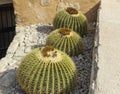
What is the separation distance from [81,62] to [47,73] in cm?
134

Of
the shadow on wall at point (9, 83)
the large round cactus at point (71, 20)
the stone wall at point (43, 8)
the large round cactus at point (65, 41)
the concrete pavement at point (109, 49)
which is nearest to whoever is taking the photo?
the concrete pavement at point (109, 49)

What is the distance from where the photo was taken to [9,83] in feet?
15.6

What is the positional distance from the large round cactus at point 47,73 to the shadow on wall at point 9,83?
0.23 meters

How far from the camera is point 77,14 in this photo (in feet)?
20.2

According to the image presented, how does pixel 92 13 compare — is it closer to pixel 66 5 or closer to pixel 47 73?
pixel 66 5

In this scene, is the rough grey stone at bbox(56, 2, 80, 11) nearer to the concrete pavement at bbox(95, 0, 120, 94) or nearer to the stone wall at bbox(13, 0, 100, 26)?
the stone wall at bbox(13, 0, 100, 26)

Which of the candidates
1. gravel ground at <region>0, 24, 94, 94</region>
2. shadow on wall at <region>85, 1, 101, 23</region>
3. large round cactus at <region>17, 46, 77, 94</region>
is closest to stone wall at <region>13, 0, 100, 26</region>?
shadow on wall at <region>85, 1, 101, 23</region>

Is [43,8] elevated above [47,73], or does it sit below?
above

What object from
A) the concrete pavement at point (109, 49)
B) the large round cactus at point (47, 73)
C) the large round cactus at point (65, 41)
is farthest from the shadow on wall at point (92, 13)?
the large round cactus at point (47, 73)

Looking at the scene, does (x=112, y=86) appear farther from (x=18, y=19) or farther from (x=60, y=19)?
(x=18, y=19)

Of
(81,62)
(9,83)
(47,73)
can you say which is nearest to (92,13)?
(81,62)

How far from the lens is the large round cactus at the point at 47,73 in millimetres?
4176

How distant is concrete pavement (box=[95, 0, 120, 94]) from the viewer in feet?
11.9

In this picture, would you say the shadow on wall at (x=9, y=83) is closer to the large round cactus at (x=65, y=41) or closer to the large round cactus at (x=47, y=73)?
the large round cactus at (x=47, y=73)
